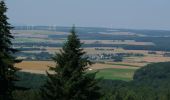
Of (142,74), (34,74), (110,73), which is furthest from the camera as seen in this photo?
(142,74)

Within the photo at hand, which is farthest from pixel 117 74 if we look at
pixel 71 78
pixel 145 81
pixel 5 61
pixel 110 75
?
pixel 5 61

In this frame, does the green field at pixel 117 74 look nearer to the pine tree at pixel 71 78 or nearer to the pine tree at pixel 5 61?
the pine tree at pixel 71 78

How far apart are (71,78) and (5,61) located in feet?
8.28

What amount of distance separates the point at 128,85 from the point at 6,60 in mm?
86518

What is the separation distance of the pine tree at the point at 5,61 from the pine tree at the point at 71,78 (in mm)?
1392

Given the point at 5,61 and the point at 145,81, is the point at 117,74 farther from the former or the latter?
the point at 5,61

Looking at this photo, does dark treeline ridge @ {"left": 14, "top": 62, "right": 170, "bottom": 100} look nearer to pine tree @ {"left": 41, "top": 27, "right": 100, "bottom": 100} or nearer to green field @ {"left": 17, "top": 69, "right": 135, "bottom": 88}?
green field @ {"left": 17, "top": 69, "right": 135, "bottom": 88}

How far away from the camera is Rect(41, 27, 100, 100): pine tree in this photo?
1997cm

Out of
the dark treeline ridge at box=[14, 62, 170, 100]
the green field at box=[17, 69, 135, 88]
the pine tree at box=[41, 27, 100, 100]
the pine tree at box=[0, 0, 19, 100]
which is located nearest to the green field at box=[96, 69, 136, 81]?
the green field at box=[17, 69, 135, 88]

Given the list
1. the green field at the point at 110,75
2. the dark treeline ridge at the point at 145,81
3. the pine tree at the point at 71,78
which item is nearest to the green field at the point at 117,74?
the green field at the point at 110,75

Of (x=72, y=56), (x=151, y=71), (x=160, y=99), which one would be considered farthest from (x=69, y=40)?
(x=151, y=71)

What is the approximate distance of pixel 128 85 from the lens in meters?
105

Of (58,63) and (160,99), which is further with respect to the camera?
(160,99)

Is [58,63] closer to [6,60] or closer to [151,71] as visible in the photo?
[6,60]
